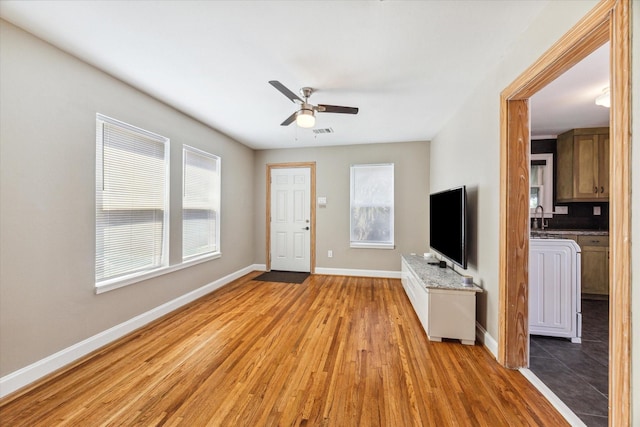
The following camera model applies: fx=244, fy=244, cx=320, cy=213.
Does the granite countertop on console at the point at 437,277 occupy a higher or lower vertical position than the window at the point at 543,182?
lower

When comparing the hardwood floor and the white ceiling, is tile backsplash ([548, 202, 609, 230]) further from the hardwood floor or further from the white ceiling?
the hardwood floor

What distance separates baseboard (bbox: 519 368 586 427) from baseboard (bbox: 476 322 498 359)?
205 mm

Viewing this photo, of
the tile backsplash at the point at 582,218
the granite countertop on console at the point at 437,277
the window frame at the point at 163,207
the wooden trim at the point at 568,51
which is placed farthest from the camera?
the tile backsplash at the point at 582,218

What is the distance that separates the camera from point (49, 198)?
1879 mm

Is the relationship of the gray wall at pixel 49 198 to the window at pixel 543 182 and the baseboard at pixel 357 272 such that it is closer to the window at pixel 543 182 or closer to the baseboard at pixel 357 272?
the baseboard at pixel 357 272

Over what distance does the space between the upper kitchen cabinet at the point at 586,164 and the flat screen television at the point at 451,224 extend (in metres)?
2.25

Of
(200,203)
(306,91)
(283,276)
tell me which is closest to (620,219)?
(306,91)

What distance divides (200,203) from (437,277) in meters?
3.30

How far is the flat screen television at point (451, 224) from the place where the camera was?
2.41 m

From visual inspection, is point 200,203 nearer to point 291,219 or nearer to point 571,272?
point 291,219

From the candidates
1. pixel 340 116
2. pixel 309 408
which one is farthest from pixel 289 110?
pixel 309 408

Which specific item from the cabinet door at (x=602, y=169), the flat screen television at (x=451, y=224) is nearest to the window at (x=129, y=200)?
the flat screen television at (x=451, y=224)

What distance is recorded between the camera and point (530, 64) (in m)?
1.67

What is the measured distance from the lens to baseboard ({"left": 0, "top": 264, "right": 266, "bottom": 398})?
1.67 m
